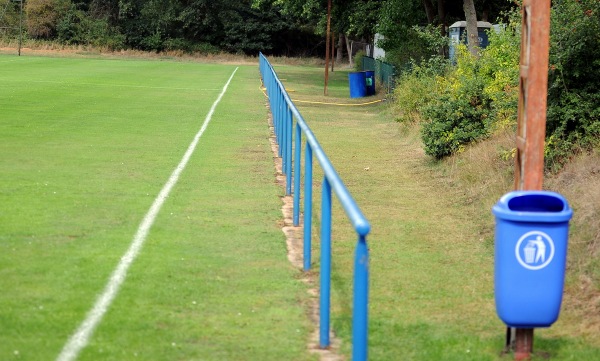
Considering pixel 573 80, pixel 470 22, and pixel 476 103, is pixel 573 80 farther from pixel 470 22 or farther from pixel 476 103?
pixel 470 22

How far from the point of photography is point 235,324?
6859 millimetres

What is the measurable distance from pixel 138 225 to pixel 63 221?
787mm

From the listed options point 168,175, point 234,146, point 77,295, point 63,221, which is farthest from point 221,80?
point 77,295

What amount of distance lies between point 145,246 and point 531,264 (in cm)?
420

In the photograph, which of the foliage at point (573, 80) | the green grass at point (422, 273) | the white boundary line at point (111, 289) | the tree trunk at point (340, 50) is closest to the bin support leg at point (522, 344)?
the green grass at point (422, 273)

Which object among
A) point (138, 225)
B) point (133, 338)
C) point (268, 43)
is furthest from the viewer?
point (268, 43)

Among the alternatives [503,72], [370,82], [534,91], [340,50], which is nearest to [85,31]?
[340,50]

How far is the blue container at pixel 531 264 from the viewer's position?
6.01m

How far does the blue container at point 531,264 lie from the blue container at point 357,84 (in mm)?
29445

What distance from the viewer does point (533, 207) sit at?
21.6ft

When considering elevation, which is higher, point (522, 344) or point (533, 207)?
point (533, 207)

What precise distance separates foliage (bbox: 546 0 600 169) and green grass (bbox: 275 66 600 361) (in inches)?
56.2

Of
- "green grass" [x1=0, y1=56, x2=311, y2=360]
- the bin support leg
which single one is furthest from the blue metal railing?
the bin support leg

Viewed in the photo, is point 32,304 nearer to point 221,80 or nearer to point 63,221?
point 63,221
